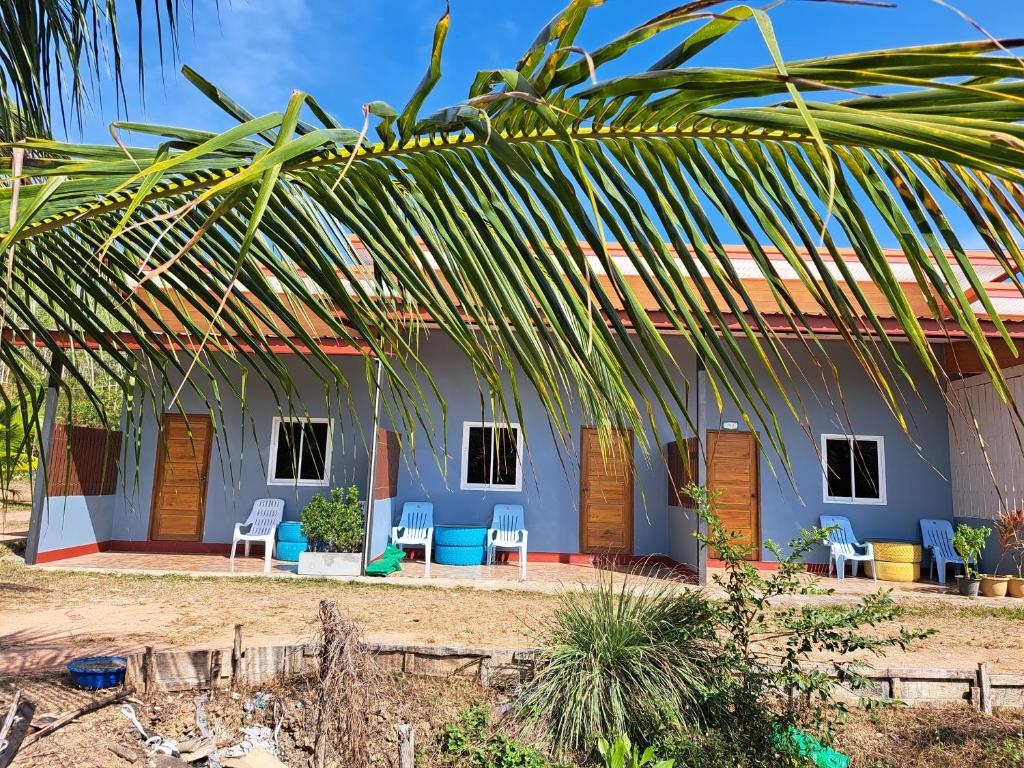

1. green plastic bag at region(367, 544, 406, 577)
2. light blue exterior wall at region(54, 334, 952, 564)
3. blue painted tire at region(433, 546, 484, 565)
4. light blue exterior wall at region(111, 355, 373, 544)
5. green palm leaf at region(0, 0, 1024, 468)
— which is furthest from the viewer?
light blue exterior wall at region(111, 355, 373, 544)

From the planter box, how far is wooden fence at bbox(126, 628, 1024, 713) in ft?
15.0

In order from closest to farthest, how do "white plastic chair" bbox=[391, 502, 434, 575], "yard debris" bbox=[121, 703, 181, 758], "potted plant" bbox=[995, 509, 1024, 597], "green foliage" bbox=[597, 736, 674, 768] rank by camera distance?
"green foliage" bbox=[597, 736, 674, 768] < "yard debris" bbox=[121, 703, 181, 758] < "potted plant" bbox=[995, 509, 1024, 597] < "white plastic chair" bbox=[391, 502, 434, 575]

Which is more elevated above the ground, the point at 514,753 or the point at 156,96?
the point at 156,96

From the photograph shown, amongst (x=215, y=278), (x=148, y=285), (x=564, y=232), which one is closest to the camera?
(x=564, y=232)

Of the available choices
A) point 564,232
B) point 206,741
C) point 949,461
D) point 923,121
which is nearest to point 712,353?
point 564,232

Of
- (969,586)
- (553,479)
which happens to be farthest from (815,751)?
(553,479)

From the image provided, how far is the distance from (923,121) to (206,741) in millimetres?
4938

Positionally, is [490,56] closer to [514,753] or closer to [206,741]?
[514,753]

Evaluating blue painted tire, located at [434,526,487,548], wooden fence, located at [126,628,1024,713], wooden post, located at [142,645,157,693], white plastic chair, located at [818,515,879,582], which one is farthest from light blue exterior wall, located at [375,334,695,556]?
wooden post, located at [142,645,157,693]

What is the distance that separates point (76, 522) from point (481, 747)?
8.60 metres

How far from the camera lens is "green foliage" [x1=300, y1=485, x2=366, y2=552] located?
32.6 ft

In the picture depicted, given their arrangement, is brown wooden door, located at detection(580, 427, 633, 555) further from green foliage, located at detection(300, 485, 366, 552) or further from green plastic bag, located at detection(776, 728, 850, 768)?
green plastic bag, located at detection(776, 728, 850, 768)

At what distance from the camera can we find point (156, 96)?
2.27 meters

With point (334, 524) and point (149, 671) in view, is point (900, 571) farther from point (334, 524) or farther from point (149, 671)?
point (149, 671)
